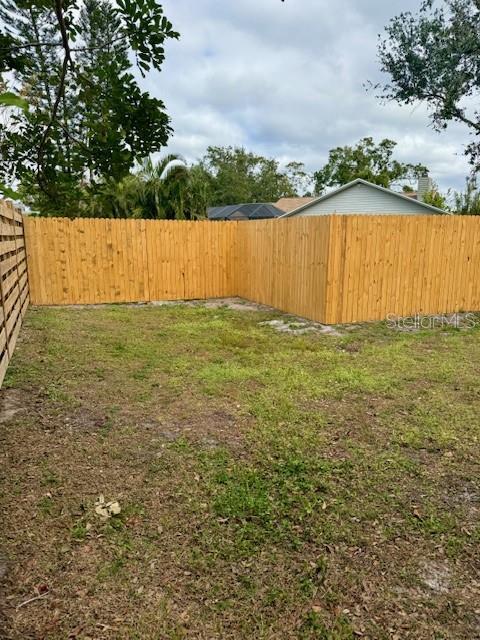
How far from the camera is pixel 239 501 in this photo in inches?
87.0

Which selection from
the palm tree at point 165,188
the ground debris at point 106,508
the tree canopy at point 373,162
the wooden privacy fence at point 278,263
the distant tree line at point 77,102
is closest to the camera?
the distant tree line at point 77,102

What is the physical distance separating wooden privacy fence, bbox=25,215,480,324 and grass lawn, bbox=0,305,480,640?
2498 millimetres

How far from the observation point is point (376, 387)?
155 inches

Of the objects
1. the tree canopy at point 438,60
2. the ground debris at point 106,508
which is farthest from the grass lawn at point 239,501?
the tree canopy at point 438,60

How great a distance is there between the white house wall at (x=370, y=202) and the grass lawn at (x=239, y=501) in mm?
10929

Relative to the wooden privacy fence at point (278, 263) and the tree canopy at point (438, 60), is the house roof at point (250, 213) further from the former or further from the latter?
the wooden privacy fence at point (278, 263)

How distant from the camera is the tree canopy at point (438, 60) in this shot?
11188 millimetres

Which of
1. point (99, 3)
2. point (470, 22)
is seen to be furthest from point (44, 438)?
point (470, 22)

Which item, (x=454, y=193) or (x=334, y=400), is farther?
(x=454, y=193)

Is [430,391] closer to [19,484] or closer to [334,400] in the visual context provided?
[334,400]

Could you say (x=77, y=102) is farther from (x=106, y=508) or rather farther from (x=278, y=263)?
(x=278, y=263)

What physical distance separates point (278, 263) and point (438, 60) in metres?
8.51

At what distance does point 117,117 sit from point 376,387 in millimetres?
3297

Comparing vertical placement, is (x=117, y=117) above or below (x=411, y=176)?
below
